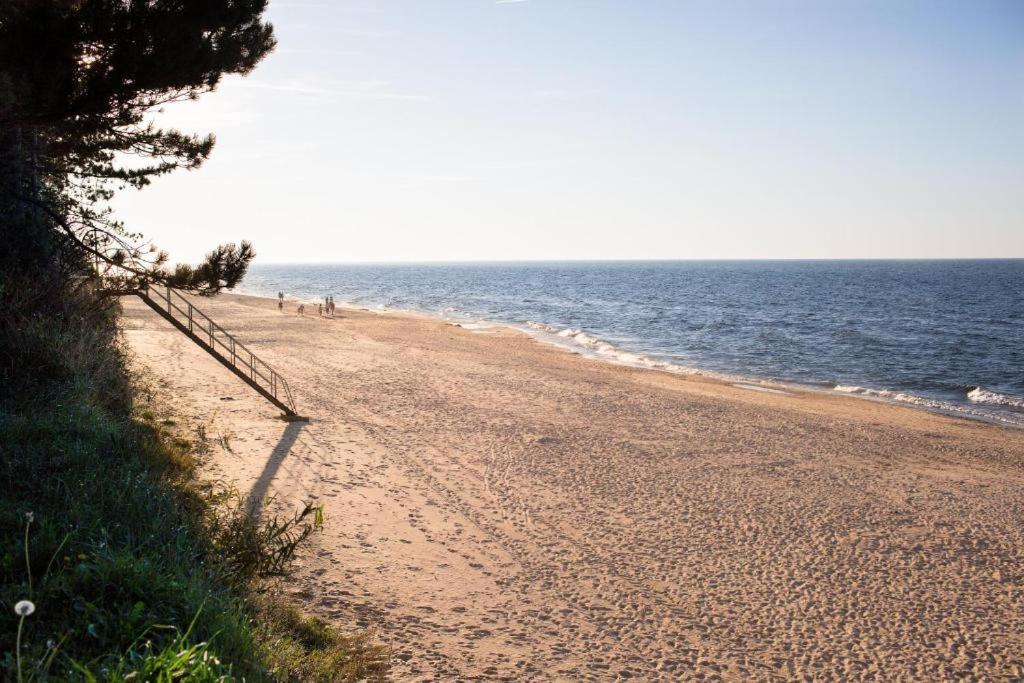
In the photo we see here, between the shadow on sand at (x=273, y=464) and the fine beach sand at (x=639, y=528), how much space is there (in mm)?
75

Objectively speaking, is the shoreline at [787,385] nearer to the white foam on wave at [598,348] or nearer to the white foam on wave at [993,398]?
the white foam on wave at [598,348]

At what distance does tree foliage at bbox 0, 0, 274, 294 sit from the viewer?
946 centimetres

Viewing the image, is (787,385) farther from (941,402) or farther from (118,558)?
(118,558)

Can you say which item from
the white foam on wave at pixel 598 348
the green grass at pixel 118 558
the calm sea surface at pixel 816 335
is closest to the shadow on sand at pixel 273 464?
the green grass at pixel 118 558

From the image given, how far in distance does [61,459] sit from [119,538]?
2.20 meters

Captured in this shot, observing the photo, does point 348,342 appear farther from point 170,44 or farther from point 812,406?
point 170,44

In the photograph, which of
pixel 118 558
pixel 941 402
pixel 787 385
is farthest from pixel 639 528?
pixel 941 402

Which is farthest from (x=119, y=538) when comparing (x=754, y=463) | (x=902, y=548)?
(x=754, y=463)

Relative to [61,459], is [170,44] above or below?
above

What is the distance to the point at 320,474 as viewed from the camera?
44.1ft

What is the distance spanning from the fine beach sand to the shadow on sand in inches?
2.9

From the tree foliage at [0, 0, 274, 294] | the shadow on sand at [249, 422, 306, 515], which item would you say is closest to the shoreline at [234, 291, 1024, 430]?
the shadow on sand at [249, 422, 306, 515]

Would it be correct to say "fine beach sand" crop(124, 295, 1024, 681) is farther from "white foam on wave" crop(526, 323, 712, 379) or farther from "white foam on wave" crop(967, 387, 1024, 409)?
"white foam on wave" crop(526, 323, 712, 379)

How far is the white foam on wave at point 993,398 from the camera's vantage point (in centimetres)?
2626
